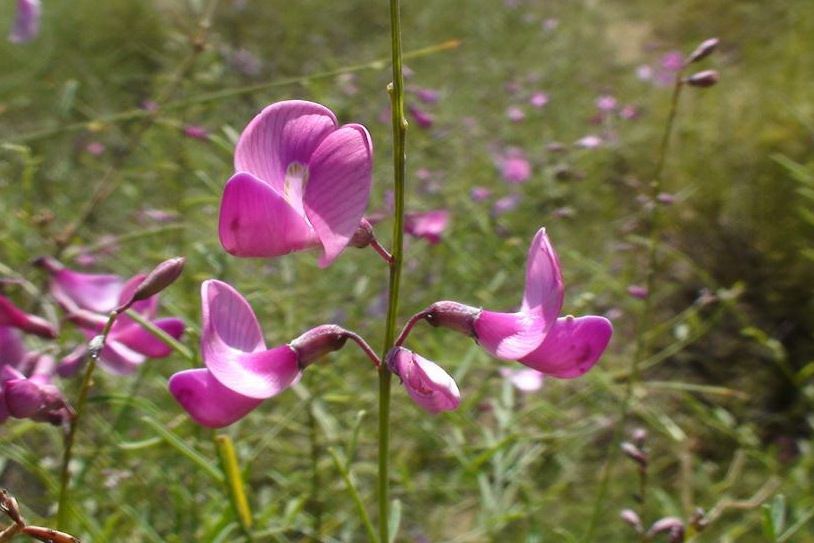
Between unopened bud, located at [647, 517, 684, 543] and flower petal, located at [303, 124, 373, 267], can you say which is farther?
unopened bud, located at [647, 517, 684, 543]

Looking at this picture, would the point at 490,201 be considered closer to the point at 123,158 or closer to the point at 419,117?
the point at 419,117

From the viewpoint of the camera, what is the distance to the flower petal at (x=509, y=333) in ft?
2.12

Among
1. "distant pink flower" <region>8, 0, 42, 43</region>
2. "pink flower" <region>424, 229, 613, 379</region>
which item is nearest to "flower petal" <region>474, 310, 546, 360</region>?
"pink flower" <region>424, 229, 613, 379</region>

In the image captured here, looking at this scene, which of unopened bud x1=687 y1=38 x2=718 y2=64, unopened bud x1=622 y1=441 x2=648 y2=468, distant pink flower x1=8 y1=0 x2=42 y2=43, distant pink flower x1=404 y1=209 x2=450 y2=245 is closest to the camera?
unopened bud x1=622 y1=441 x2=648 y2=468

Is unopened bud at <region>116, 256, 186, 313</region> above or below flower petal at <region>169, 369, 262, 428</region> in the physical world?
above

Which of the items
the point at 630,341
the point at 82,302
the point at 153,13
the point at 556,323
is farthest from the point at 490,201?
the point at 153,13

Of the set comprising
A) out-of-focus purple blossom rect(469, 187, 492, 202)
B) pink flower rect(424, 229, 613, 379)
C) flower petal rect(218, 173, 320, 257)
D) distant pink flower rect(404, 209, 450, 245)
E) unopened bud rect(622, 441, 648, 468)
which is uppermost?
flower petal rect(218, 173, 320, 257)

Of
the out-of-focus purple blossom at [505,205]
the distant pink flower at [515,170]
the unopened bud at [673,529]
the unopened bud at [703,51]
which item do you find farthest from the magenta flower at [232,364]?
the distant pink flower at [515,170]

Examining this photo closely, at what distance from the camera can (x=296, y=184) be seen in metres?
0.71

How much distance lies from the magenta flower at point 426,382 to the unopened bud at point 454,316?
2.5 inches

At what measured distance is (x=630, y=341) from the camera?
340 cm

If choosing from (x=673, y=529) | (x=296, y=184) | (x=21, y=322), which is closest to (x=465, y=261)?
(x=673, y=529)

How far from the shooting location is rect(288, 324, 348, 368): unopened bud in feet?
2.24

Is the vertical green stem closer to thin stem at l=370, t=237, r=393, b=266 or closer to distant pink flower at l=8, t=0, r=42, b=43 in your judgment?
thin stem at l=370, t=237, r=393, b=266
